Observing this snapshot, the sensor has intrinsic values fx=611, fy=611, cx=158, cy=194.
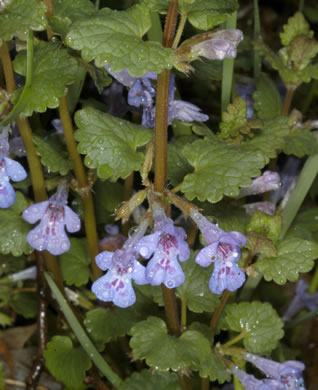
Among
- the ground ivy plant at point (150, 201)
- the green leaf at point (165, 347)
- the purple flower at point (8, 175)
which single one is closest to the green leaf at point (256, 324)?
the ground ivy plant at point (150, 201)

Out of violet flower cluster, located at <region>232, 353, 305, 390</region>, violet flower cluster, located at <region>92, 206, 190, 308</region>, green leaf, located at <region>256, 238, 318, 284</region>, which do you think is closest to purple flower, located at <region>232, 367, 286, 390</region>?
violet flower cluster, located at <region>232, 353, 305, 390</region>

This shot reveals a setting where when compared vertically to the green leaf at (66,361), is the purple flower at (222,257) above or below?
above

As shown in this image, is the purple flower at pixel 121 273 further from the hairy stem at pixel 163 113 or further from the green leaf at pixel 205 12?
the green leaf at pixel 205 12

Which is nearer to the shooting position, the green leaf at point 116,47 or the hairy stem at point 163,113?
the green leaf at point 116,47

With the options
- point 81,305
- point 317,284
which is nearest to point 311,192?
point 317,284

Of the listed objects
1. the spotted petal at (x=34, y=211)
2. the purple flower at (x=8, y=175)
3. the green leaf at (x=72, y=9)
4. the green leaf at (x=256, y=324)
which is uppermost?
the green leaf at (x=72, y=9)

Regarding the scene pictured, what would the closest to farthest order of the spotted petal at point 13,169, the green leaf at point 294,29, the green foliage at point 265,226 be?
the spotted petal at point 13,169 < the green foliage at point 265,226 < the green leaf at point 294,29

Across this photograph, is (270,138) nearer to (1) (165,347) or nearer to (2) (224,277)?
(2) (224,277)

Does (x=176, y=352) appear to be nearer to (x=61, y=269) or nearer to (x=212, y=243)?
(x=212, y=243)
